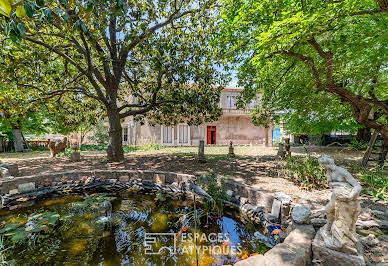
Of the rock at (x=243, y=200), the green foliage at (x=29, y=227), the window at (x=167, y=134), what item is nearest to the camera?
the green foliage at (x=29, y=227)

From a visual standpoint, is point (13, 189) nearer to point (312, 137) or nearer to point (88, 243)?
point (88, 243)

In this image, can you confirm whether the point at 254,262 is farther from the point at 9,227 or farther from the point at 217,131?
the point at 217,131

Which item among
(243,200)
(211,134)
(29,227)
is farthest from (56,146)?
(211,134)

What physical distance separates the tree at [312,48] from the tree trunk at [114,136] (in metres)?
5.19

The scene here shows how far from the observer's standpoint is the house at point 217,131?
17.3 metres

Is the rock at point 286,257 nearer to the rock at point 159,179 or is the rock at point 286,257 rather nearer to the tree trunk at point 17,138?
the rock at point 159,179

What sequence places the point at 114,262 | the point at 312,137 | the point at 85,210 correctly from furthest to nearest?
the point at 312,137 < the point at 85,210 < the point at 114,262

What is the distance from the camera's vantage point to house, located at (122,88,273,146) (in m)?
17.3

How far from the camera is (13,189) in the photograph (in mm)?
4941

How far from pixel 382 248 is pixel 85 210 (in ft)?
16.8

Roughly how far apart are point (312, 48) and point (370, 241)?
586 centimetres

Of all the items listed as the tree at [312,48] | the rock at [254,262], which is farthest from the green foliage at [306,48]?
the rock at [254,262]

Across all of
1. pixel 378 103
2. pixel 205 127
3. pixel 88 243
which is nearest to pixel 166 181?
pixel 88 243

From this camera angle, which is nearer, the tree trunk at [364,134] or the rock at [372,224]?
the rock at [372,224]
